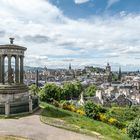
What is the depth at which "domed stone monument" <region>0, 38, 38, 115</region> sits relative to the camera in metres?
28.0

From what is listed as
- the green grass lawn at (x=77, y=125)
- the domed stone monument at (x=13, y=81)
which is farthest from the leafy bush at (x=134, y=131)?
the domed stone monument at (x=13, y=81)

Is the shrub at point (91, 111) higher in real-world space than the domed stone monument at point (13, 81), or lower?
lower

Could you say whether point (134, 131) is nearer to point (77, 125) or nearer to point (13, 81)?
point (77, 125)

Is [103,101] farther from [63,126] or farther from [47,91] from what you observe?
[63,126]

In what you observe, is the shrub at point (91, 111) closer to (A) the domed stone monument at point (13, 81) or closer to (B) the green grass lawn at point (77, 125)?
(B) the green grass lawn at point (77, 125)

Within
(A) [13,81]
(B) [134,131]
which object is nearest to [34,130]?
(B) [134,131]

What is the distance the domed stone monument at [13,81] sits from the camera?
28.0 meters

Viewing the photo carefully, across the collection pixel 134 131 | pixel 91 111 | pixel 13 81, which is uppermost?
pixel 13 81

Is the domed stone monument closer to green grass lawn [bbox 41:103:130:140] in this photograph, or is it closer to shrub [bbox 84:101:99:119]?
green grass lawn [bbox 41:103:130:140]

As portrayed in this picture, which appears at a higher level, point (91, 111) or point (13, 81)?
point (13, 81)

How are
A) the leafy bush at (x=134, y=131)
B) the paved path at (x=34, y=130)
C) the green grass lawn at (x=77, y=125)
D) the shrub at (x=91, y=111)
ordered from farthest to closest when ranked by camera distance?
the shrub at (x=91, y=111) < the leafy bush at (x=134, y=131) < the green grass lawn at (x=77, y=125) < the paved path at (x=34, y=130)

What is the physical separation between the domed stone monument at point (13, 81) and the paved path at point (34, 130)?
3.00m

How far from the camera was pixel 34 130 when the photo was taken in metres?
22.0

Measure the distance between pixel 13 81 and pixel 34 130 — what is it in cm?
1038
